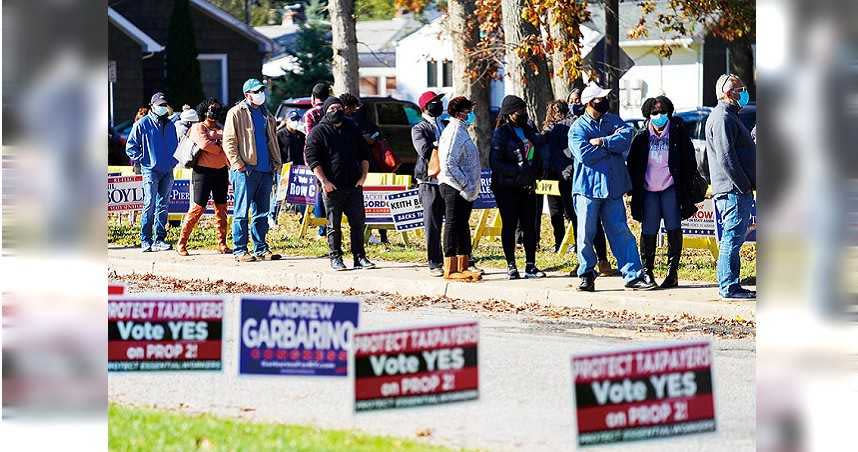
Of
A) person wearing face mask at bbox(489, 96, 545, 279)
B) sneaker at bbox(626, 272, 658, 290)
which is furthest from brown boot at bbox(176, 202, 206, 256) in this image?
sneaker at bbox(626, 272, 658, 290)

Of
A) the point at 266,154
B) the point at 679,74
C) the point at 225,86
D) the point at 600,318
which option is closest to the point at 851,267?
the point at 600,318

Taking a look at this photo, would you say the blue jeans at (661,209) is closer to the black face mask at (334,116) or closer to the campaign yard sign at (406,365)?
the black face mask at (334,116)

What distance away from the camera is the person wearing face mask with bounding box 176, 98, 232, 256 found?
16.8 meters

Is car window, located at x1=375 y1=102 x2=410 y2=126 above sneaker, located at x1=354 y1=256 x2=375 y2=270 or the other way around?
above

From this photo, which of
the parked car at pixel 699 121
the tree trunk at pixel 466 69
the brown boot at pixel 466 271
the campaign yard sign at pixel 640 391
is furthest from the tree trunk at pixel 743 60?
the campaign yard sign at pixel 640 391

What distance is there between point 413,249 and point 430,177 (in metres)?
3.05

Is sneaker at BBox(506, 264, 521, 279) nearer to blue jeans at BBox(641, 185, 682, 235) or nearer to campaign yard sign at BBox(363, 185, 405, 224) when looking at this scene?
blue jeans at BBox(641, 185, 682, 235)

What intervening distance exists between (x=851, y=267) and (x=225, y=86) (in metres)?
46.3

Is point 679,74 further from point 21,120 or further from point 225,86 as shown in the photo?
point 21,120

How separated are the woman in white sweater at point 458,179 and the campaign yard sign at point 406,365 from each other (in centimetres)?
744

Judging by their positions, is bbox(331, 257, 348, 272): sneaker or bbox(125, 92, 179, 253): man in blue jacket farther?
bbox(125, 92, 179, 253): man in blue jacket

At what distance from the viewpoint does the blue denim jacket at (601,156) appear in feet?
44.3

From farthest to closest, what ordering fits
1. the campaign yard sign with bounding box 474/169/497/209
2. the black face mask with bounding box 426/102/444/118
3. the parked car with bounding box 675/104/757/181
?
the parked car with bounding box 675/104/757/181 → the campaign yard sign with bounding box 474/169/497/209 → the black face mask with bounding box 426/102/444/118

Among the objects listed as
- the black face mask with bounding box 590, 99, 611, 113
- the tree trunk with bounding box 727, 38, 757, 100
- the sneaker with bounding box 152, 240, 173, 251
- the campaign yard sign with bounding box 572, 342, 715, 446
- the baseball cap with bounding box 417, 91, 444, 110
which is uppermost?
the tree trunk with bounding box 727, 38, 757, 100
